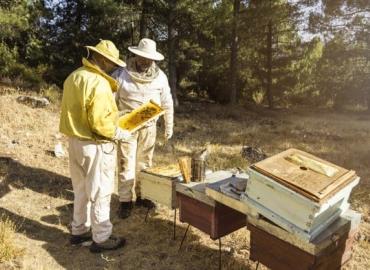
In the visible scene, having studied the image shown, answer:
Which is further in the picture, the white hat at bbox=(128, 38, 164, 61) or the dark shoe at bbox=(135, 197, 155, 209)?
the dark shoe at bbox=(135, 197, 155, 209)

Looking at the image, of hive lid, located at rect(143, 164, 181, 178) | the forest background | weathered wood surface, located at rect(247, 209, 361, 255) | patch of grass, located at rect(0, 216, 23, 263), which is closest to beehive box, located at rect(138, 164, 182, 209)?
hive lid, located at rect(143, 164, 181, 178)

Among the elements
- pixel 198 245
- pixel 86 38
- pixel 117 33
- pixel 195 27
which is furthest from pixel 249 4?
pixel 198 245

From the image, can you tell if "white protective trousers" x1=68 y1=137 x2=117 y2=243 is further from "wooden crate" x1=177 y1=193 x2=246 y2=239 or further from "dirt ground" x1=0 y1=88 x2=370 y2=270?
"wooden crate" x1=177 y1=193 x2=246 y2=239

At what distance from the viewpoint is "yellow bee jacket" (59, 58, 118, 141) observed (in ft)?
15.2

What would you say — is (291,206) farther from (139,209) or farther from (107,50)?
(139,209)

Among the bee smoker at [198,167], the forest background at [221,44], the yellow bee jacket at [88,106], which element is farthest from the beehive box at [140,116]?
the forest background at [221,44]

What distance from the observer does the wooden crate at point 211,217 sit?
4609 millimetres

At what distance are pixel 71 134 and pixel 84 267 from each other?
160 cm

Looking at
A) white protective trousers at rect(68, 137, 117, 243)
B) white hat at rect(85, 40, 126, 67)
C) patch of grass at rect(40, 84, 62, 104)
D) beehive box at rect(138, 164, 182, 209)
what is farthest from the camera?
patch of grass at rect(40, 84, 62, 104)

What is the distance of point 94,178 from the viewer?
16.1ft

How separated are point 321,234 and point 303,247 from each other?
0.78 ft

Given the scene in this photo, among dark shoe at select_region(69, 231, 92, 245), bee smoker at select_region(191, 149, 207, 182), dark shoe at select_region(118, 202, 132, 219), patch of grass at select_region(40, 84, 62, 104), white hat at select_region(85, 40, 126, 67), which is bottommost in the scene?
dark shoe at select_region(69, 231, 92, 245)

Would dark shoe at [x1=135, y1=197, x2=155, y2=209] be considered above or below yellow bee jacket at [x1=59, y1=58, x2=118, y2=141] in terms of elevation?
below

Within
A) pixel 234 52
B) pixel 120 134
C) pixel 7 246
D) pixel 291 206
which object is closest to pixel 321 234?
pixel 291 206
